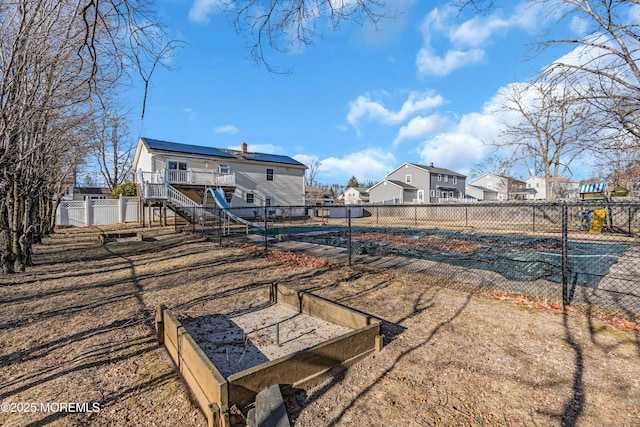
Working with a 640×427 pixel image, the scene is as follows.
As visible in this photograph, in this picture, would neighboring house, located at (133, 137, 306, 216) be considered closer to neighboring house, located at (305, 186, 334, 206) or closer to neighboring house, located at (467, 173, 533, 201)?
neighboring house, located at (305, 186, 334, 206)

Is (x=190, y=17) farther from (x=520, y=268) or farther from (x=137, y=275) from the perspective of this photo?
(x=520, y=268)

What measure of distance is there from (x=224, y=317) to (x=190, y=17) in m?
3.80

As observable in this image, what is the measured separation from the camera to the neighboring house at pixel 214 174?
19297 millimetres

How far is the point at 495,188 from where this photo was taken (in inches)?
2088

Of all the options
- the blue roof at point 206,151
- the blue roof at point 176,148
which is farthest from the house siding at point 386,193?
the blue roof at point 176,148

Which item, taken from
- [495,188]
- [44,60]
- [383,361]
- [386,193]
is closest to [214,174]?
[44,60]

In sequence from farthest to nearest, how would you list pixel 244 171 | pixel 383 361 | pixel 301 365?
pixel 244 171 < pixel 383 361 < pixel 301 365

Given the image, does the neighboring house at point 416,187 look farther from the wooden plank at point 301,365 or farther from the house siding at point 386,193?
the wooden plank at point 301,365

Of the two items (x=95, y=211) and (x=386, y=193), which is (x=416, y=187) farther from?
(x=95, y=211)

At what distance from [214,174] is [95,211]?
8.01 metres

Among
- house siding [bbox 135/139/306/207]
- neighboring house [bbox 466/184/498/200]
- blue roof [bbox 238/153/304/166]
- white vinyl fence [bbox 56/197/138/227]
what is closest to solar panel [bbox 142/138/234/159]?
house siding [bbox 135/139/306/207]

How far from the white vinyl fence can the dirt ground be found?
57.1ft

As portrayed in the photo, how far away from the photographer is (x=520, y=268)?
6.48 metres

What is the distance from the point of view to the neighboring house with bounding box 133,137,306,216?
63.3 feet
